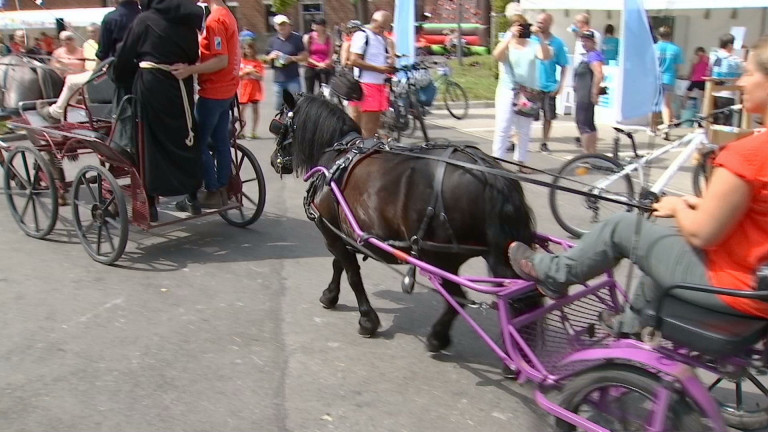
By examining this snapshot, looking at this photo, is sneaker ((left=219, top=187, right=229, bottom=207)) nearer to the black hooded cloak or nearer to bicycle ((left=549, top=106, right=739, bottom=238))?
the black hooded cloak

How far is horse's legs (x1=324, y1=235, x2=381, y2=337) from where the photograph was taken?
412 centimetres

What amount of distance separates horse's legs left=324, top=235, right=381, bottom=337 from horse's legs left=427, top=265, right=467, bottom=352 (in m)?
0.40

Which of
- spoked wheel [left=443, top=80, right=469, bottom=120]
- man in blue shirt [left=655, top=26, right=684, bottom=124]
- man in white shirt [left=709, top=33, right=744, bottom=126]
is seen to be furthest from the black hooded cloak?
spoked wheel [left=443, top=80, right=469, bottom=120]

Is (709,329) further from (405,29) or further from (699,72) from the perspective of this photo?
(699,72)

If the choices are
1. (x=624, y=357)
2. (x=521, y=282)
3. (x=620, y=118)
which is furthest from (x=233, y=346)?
(x=620, y=118)

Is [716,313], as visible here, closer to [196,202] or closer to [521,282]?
[521,282]

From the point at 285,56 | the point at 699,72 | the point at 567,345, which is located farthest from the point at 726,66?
the point at 567,345

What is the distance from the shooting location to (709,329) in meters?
2.34

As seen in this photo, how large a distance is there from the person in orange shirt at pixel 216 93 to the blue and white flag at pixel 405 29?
6311 mm

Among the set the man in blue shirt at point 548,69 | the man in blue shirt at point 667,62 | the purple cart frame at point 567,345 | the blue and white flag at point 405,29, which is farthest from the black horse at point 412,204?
the man in blue shirt at point 667,62

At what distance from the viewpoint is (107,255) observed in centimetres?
528

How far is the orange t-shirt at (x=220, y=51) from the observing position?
5.26 m

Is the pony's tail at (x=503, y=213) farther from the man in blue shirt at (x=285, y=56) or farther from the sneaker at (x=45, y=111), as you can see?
the man in blue shirt at (x=285, y=56)

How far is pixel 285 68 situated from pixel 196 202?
5.63 metres
